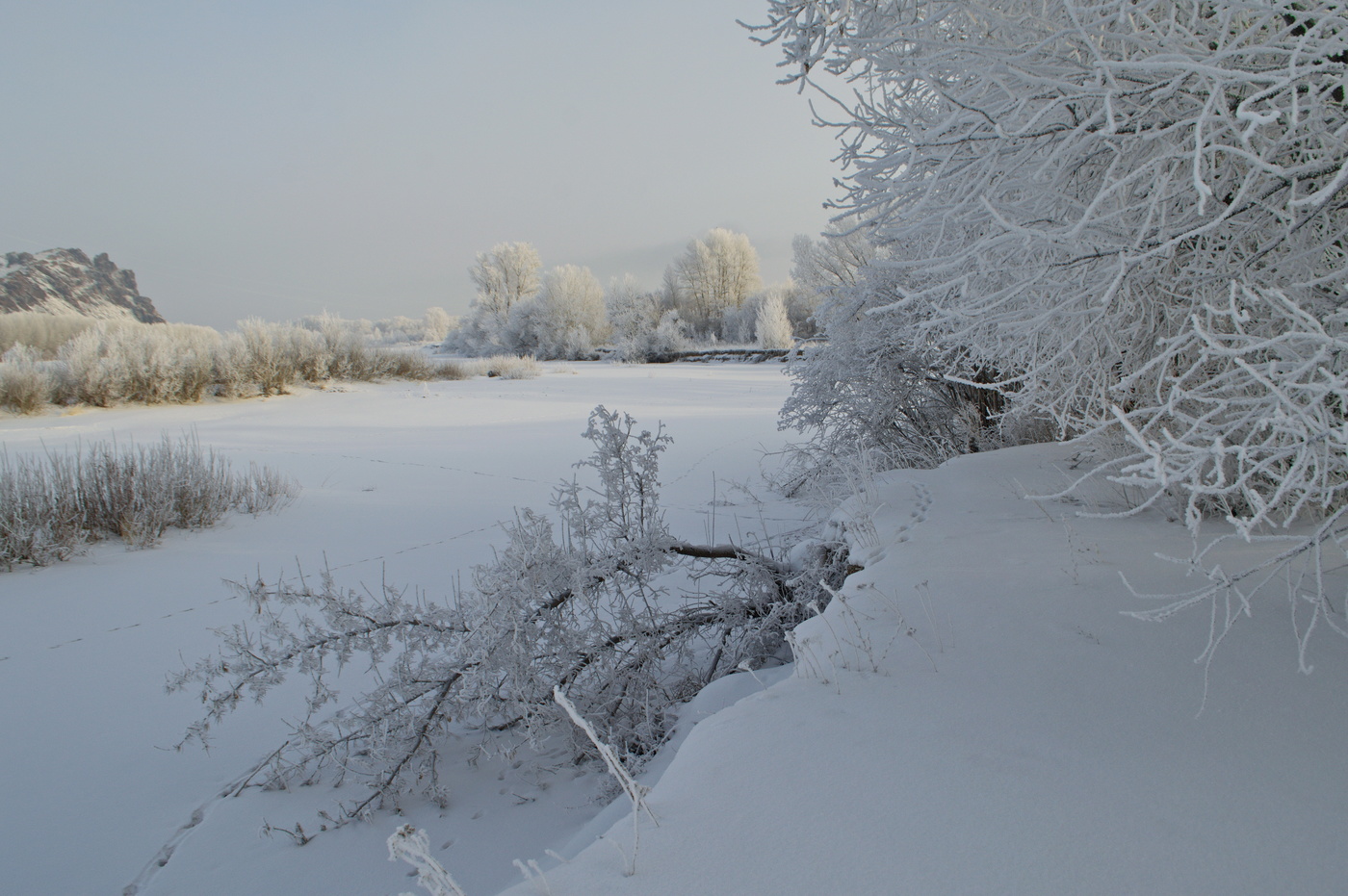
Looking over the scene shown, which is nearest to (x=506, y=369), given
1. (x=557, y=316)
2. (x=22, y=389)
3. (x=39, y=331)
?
(x=39, y=331)

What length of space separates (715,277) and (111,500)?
36.4 m

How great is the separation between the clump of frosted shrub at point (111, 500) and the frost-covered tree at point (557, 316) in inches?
1143

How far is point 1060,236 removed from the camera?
4.62ft

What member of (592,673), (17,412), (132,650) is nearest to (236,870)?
(592,673)

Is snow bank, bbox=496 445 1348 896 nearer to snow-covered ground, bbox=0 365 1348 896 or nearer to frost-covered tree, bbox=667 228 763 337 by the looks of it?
snow-covered ground, bbox=0 365 1348 896

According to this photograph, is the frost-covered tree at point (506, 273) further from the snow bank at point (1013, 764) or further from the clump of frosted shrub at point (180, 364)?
the snow bank at point (1013, 764)

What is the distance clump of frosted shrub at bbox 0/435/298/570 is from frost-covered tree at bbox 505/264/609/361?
95.3ft

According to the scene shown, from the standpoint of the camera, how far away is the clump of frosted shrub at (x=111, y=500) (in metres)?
3.76

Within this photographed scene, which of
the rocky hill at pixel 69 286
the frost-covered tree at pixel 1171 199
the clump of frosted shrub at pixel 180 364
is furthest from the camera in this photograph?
the rocky hill at pixel 69 286

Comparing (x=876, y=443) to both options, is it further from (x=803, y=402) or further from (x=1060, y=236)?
(x=1060, y=236)

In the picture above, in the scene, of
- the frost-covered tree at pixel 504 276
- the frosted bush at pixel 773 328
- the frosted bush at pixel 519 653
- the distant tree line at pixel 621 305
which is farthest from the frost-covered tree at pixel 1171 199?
the frost-covered tree at pixel 504 276

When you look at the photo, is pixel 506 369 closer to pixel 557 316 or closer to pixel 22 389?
pixel 22 389

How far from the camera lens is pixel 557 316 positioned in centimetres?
3441

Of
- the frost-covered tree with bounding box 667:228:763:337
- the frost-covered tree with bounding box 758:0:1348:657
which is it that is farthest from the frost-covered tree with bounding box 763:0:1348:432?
the frost-covered tree with bounding box 667:228:763:337
